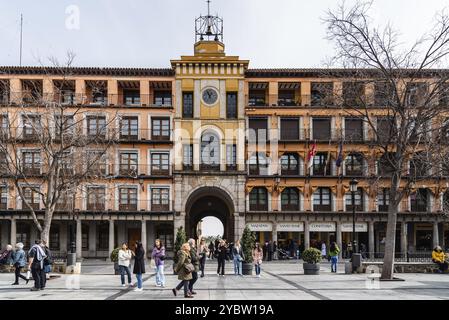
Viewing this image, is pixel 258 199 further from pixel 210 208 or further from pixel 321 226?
pixel 210 208

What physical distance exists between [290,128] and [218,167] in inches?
278

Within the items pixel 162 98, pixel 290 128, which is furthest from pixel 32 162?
pixel 290 128

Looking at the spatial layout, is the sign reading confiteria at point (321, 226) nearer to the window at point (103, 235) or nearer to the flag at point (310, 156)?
the flag at point (310, 156)

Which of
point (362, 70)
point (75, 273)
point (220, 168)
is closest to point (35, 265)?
point (75, 273)

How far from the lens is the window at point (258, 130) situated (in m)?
48.7

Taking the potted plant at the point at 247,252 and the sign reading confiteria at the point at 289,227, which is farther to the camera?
the sign reading confiteria at the point at 289,227

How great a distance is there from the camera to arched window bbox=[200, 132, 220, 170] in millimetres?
47469

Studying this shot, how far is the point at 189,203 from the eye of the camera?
1954 inches

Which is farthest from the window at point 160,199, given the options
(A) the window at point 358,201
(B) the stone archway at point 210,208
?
(A) the window at point 358,201

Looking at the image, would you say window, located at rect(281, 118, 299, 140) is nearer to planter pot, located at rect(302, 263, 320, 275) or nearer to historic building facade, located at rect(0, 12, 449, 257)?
historic building facade, located at rect(0, 12, 449, 257)

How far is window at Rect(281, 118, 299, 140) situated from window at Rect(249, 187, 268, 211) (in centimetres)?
489

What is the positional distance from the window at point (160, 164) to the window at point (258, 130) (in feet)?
23.3

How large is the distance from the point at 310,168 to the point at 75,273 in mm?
24621

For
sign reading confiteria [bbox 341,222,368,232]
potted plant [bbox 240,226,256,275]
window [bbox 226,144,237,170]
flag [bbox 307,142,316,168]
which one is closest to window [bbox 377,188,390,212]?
sign reading confiteria [bbox 341,222,368,232]
